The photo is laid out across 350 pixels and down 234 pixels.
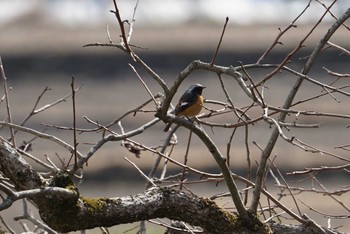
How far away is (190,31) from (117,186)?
22.0ft

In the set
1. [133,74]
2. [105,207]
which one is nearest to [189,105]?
[105,207]

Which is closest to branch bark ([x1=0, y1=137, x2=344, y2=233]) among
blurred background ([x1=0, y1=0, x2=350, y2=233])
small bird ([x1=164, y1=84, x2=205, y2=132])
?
small bird ([x1=164, y1=84, x2=205, y2=132])

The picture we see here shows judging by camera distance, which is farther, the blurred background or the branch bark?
the blurred background

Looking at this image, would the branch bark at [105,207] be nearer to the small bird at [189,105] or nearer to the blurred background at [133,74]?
the small bird at [189,105]

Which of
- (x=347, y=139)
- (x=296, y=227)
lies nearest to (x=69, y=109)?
(x=347, y=139)

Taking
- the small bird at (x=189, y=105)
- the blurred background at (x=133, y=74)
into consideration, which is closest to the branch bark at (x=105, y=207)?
the small bird at (x=189, y=105)

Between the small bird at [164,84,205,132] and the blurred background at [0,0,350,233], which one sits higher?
the blurred background at [0,0,350,233]

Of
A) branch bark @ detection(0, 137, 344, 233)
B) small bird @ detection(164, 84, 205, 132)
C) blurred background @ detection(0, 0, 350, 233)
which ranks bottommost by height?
branch bark @ detection(0, 137, 344, 233)

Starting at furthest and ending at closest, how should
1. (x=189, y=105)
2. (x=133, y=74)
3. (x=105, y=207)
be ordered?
(x=133, y=74), (x=189, y=105), (x=105, y=207)

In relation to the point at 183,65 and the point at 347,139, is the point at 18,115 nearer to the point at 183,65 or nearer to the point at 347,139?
the point at 183,65

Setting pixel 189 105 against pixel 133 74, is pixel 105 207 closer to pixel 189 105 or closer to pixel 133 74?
pixel 189 105

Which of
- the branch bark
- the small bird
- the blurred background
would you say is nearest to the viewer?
the branch bark

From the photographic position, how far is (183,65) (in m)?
21.9

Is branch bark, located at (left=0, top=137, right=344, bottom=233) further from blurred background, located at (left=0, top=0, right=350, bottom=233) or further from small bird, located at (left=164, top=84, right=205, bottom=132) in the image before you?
blurred background, located at (left=0, top=0, right=350, bottom=233)
